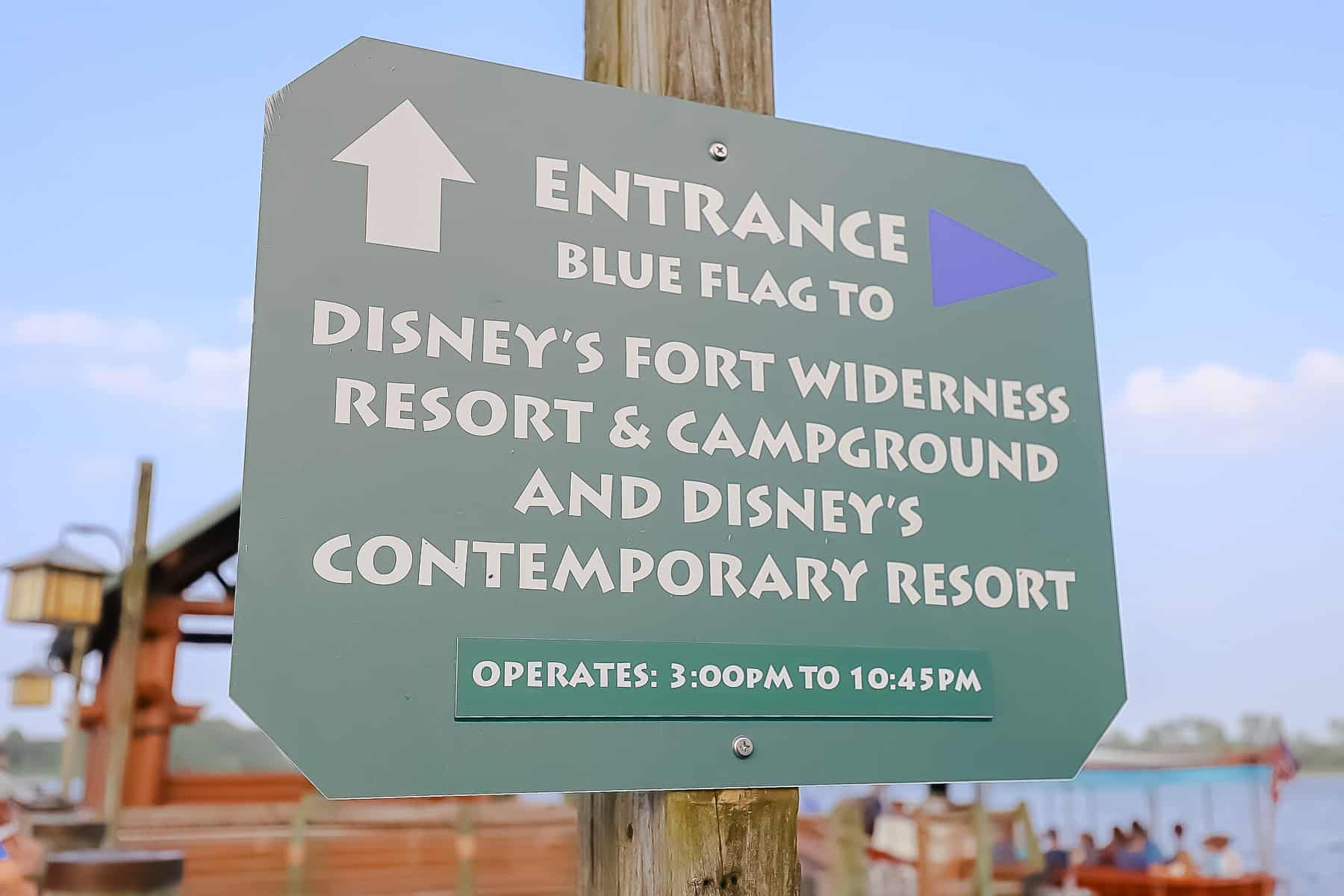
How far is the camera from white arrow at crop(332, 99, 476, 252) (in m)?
1.22

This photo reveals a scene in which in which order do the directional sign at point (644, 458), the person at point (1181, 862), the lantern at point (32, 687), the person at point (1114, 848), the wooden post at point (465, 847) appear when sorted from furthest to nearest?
the person at point (1114, 848) → the person at point (1181, 862) → the wooden post at point (465, 847) → the lantern at point (32, 687) → the directional sign at point (644, 458)

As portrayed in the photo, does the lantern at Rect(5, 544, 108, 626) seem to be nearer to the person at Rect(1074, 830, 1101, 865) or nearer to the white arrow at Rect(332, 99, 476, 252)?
the white arrow at Rect(332, 99, 476, 252)

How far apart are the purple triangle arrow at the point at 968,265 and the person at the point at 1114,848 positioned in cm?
1226

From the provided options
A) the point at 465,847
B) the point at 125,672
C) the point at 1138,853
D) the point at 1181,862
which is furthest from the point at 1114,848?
the point at 125,672

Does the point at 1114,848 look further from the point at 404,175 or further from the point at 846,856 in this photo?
the point at 404,175

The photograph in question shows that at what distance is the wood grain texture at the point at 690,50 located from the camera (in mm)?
1468

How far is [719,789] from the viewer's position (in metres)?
1.21

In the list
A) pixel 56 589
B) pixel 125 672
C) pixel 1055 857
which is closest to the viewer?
pixel 56 589

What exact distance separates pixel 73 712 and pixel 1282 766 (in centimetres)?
1326

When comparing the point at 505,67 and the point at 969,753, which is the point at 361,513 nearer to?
the point at 505,67

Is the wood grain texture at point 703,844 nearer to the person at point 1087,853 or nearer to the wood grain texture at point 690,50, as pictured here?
the wood grain texture at point 690,50

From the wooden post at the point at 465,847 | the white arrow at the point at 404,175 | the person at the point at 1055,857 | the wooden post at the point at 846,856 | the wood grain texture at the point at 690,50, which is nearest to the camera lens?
the white arrow at the point at 404,175

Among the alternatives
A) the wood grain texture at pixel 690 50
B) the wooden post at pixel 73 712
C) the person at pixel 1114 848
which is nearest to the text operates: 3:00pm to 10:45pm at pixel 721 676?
the wood grain texture at pixel 690 50

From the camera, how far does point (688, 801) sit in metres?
1.21
